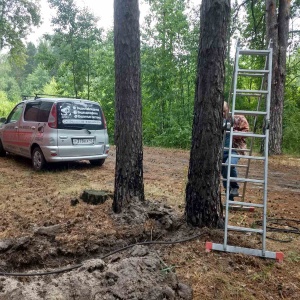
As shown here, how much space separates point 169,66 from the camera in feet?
58.7

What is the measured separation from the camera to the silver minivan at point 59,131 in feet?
23.8

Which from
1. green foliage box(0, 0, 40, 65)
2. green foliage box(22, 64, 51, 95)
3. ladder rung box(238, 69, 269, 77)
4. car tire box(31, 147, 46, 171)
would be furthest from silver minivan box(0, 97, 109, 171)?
green foliage box(22, 64, 51, 95)

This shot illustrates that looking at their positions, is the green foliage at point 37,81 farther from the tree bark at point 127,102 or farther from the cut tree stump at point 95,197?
the tree bark at point 127,102

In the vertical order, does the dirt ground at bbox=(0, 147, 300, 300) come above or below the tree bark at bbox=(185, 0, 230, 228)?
below

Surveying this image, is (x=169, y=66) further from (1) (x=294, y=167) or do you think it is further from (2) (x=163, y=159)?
(1) (x=294, y=167)

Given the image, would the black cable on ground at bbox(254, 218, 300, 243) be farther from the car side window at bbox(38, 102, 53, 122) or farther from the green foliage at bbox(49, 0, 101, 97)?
the green foliage at bbox(49, 0, 101, 97)

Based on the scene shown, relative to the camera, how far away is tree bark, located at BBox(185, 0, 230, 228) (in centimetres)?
344

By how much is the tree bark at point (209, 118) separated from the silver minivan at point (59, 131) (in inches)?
174

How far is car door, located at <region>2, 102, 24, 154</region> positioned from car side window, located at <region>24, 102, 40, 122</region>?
0.31m

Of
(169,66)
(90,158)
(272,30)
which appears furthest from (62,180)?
(169,66)

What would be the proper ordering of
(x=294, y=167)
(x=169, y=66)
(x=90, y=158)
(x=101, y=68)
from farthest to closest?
(x=101, y=68) < (x=169, y=66) < (x=294, y=167) < (x=90, y=158)

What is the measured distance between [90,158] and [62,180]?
1.33 metres

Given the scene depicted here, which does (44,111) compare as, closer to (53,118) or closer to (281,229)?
(53,118)

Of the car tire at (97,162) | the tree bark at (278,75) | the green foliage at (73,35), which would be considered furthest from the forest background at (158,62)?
the car tire at (97,162)
